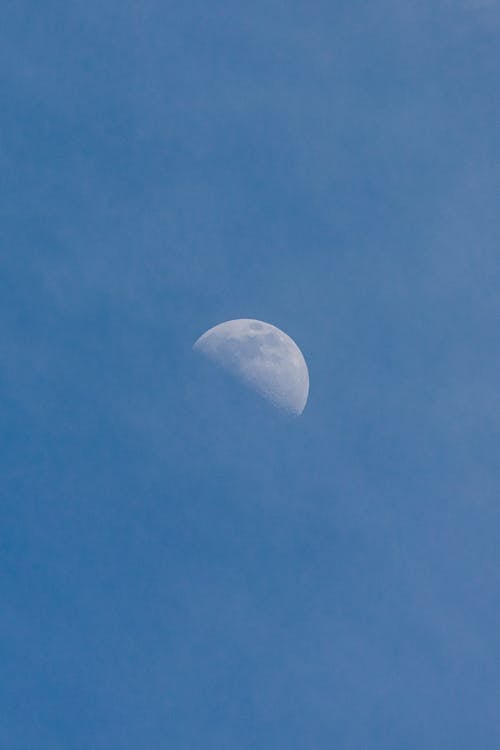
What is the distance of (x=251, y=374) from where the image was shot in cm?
1449

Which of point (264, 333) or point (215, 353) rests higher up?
point (264, 333)

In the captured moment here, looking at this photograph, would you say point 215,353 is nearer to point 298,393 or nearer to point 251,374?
point 251,374

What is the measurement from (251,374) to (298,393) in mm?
1173

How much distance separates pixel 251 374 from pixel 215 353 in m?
0.81

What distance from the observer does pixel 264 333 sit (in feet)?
49.3

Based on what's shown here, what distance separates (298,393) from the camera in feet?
49.7

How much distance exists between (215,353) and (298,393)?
1806 millimetres

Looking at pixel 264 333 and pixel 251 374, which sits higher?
pixel 264 333

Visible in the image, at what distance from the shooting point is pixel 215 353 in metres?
14.7

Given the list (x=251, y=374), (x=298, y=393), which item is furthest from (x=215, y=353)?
(x=298, y=393)
